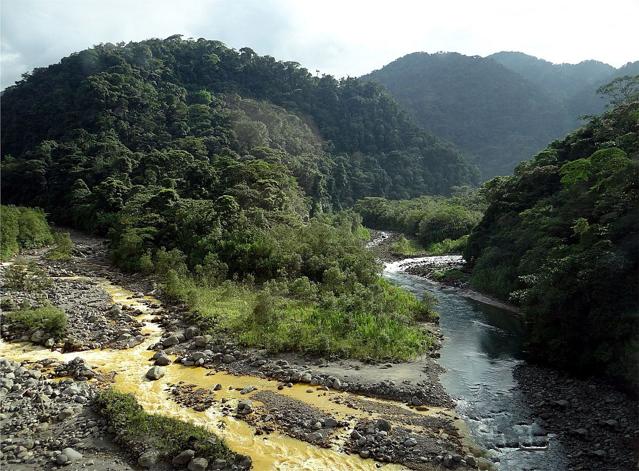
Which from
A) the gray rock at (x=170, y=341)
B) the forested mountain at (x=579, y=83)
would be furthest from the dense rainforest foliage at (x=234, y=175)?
the forested mountain at (x=579, y=83)

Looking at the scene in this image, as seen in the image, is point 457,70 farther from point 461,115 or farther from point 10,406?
point 10,406

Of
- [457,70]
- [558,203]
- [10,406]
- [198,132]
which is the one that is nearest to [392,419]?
[10,406]

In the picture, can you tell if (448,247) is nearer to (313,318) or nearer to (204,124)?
(313,318)

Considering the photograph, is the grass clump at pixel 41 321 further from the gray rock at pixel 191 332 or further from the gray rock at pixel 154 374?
the gray rock at pixel 154 374

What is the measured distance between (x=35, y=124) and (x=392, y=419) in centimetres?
8616

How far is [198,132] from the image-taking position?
8062cm

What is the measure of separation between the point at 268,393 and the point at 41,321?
12.0 m

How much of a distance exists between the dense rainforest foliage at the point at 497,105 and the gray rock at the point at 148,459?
13953 centimetres

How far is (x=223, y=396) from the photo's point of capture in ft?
56.5

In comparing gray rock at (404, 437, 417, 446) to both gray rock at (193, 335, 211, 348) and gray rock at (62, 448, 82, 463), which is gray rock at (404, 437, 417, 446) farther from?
gray rock at (193, 335, 211, 348)

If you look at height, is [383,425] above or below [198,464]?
above

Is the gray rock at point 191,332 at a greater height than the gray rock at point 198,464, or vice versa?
the gray rock at point 191,332

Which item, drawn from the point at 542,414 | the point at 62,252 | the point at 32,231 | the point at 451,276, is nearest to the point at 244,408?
the point at 542,414

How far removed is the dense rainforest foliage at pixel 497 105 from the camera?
152 m
